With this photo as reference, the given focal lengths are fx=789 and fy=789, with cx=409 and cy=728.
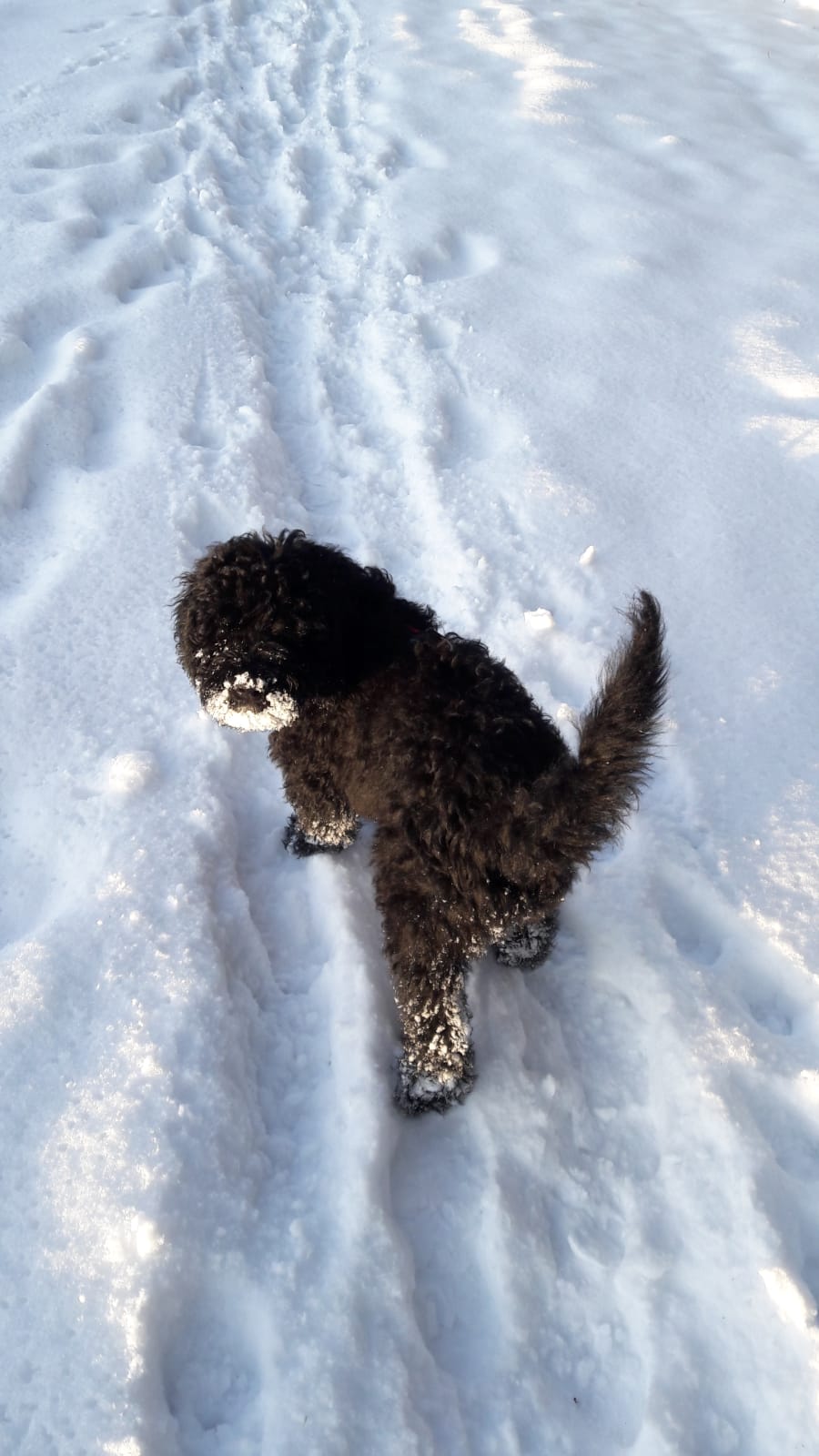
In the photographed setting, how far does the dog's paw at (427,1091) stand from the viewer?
238cm

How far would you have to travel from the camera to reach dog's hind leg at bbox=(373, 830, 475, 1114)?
2227mm

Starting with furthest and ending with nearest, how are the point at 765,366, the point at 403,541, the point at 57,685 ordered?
the point at 765,366 → the point at 403,541 → the point at 57,685

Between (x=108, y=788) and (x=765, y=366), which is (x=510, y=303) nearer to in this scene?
(x=765, y=366)

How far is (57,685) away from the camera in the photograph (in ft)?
11.0

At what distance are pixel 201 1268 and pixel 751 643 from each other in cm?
320

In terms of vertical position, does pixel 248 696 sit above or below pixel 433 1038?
above

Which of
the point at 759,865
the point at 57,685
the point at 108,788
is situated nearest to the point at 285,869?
the point at 108,788

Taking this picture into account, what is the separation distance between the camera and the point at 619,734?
1.77 meters

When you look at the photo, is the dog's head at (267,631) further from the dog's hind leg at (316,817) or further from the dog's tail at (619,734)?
the dog's tail at (619,734)

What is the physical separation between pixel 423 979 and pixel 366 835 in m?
0.84

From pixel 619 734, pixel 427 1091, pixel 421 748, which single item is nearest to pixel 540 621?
pixel 421 748

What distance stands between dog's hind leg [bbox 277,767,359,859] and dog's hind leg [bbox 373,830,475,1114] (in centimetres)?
47

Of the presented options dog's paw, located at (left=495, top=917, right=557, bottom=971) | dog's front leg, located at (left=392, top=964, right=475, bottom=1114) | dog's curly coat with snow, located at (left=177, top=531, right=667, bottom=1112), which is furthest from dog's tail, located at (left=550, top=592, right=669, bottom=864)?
dog's paw, located at (left=495, top=917, right=557, bottom=971)

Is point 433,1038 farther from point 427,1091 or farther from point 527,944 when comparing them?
point 527,944
